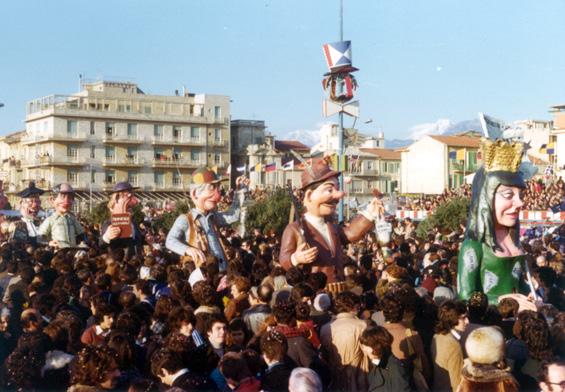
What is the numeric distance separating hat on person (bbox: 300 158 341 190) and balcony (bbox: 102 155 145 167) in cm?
4818

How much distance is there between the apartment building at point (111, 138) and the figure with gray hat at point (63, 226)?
41.2 meters

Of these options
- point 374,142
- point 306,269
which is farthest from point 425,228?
point 374,142

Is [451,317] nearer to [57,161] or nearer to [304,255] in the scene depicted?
[304,255]

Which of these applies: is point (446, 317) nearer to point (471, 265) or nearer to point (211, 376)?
point (211, 376)

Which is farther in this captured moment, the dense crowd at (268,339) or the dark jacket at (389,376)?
the dark jacket at (389,376)

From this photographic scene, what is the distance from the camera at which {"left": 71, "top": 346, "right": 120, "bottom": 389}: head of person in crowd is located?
16.2 feet

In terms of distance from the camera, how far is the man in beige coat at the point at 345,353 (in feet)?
20.1

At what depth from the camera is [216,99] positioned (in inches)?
2625

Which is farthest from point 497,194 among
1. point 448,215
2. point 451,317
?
point 448,215

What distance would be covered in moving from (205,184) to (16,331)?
5519mm

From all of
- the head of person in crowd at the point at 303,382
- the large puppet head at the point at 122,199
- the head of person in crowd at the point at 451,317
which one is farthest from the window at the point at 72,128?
the head of person in crowd at the point at 303,382

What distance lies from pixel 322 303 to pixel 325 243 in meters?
3.06

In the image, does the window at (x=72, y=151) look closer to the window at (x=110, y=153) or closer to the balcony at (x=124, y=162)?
the balcony at (x=124, y=162)

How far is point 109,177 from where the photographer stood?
190ft
